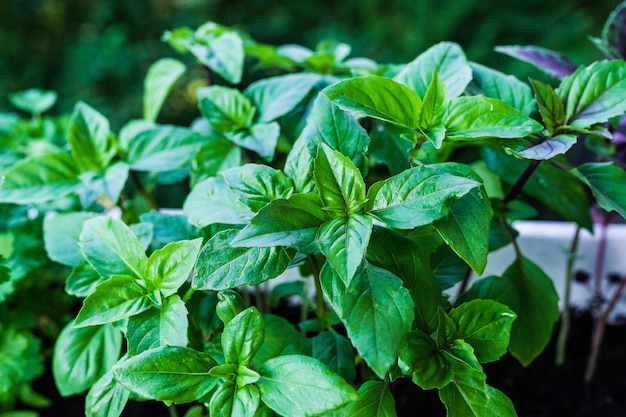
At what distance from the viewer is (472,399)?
0.43 m

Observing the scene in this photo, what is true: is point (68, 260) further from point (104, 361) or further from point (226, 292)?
point (226, 292)

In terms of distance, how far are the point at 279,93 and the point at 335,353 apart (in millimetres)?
276

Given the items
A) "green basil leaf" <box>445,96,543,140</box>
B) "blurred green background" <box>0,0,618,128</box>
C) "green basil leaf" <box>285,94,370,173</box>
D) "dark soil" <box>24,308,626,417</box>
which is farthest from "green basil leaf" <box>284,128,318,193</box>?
"blurred green background" <box>0,0,618,128</box>

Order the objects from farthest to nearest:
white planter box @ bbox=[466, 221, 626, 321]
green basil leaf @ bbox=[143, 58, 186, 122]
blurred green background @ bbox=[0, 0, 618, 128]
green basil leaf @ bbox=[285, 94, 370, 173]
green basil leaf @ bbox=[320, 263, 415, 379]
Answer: blurred green background @ bbox=[0, 0, 618, 128] < white planter box @ bbox=[466, 221, 626, 321] < green basil leaf @ bbox=[143, 58, 186, 122] < green basil leaf @ bbox=[285, 94, 370, 173] < green basil leaf @ bbox=[320, 263, 415, 379]

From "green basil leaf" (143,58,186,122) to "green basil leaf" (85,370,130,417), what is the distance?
33cm

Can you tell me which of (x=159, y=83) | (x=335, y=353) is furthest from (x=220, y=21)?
(x=335, y=353)

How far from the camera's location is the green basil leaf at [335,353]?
48cm

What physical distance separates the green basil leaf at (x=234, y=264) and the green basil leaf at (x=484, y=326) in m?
0.13

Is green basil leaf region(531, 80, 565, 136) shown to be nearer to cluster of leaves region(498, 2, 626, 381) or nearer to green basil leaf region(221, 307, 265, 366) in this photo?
cluster of leaves region(498, 2, 626, 381)

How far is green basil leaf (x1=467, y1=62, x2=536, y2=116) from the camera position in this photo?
53 centimetres

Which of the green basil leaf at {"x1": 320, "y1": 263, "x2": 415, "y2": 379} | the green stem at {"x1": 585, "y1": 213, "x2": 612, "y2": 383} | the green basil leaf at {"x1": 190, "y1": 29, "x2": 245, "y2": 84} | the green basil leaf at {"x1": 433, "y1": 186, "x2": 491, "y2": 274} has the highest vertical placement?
the green basil leaf at {"x1": 190, "y1": 29, "x2": 245, "y2": 84}

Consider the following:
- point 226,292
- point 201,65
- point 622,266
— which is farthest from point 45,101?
point 622,266

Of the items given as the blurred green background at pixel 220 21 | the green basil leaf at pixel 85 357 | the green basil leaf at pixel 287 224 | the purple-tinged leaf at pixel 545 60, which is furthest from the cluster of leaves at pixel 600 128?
the blurred green background at pixel 220 21

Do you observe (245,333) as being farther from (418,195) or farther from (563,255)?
(563,255)
